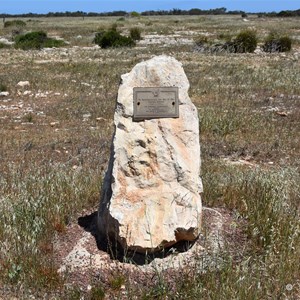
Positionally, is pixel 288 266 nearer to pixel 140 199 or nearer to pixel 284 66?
pixel 140 199

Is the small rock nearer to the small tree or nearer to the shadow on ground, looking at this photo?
the shadow on ground

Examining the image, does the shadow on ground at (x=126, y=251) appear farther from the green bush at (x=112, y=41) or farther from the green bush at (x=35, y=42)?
the green bush at (x=35, y=42)

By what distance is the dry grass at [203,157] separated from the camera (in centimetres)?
432

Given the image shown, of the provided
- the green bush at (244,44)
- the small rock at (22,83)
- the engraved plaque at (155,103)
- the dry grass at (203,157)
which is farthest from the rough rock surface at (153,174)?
the green bush at (244,44)

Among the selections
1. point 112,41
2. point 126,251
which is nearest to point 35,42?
point 112,41

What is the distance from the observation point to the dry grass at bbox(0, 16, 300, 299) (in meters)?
Result: 4.32

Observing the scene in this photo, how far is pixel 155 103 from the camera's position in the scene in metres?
5.19

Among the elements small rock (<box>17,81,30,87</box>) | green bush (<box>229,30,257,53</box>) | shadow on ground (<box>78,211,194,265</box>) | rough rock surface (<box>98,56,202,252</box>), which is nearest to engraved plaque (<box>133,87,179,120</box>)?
rough rock surface (<box>98,56,202,252</box>)

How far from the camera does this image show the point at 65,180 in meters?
6.23

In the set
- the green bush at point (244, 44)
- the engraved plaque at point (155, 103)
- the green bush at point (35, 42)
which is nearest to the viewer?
the engraved plaque at point (155, 103)

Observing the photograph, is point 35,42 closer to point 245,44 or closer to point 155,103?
point 245,44

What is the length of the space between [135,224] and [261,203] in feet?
4.82

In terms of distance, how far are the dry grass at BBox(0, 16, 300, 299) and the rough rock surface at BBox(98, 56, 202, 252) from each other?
507mm

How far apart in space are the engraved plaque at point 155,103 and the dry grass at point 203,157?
1276 millimetres
